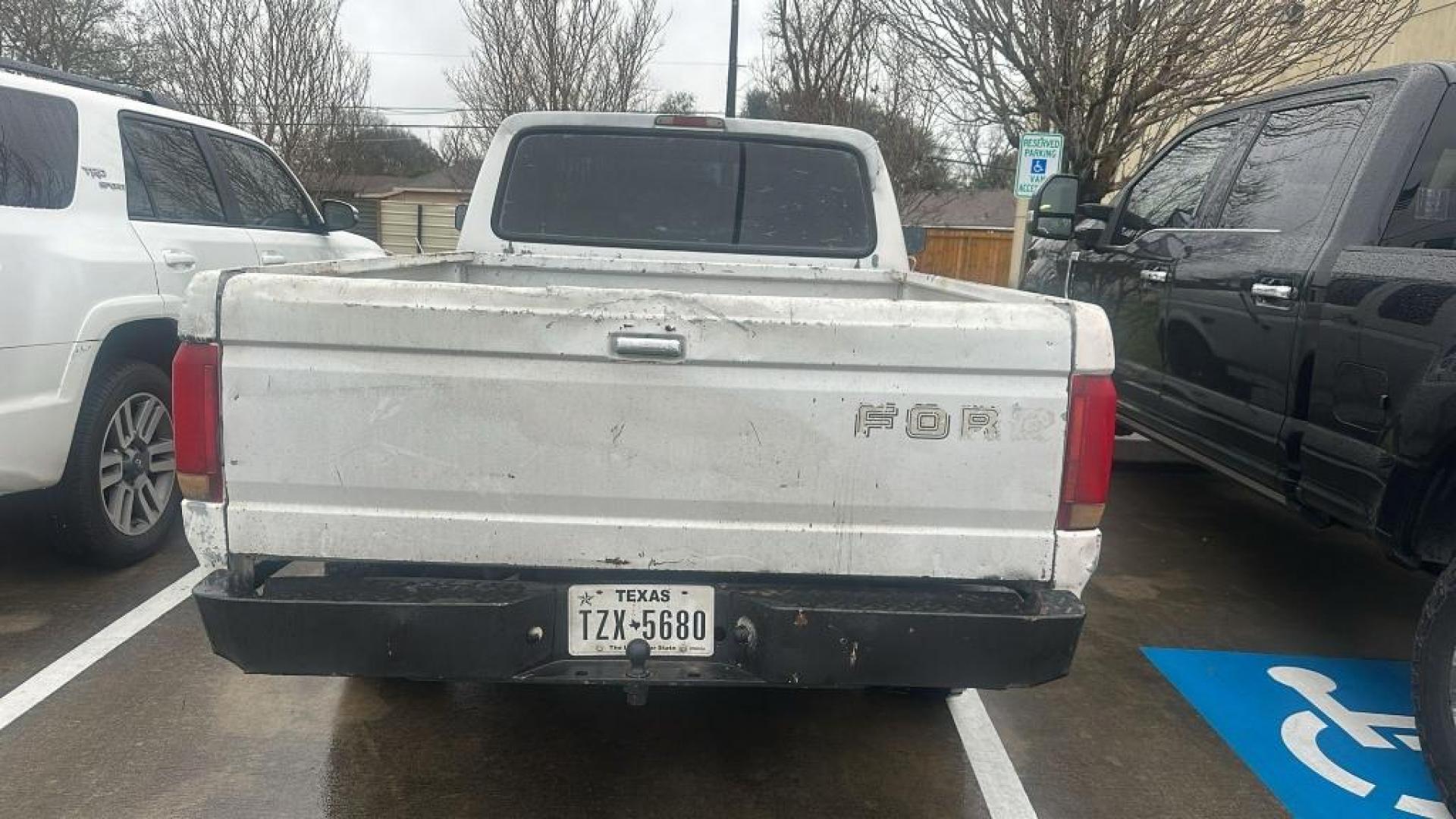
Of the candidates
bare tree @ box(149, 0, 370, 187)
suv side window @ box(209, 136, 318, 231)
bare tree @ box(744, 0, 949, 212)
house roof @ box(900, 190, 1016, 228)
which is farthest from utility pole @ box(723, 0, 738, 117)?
house roof @ box(900, 190, 1016, 228)

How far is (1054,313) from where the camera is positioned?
223cm

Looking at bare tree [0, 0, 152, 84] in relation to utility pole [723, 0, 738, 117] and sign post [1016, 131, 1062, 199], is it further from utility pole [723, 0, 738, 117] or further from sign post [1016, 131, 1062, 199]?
sign post [1016, 131, 1062, 199]

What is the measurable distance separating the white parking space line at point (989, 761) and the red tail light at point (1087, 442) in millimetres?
1048

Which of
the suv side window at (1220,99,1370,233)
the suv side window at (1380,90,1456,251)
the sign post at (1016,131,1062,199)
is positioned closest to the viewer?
the suv side window at (1380,90,1456,251)

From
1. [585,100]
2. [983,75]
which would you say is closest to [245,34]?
→ [585,100]

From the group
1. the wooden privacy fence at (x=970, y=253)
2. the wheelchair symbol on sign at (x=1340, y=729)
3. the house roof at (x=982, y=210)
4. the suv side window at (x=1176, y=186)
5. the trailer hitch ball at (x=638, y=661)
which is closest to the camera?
the trailer hitch ball at (x=638, y=661)

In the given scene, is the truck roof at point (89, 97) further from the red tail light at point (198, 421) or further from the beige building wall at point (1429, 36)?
the beige building wall at point (1429, 36)

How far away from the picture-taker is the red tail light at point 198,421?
2195 mm

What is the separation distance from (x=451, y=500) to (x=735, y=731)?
141 centimetres

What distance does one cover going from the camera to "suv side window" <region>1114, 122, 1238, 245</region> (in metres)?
4.78

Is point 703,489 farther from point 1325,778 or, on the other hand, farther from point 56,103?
point 56,103

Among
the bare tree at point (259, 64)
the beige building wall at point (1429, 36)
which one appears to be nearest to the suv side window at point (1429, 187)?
the beige building wall at point (1429, 36)

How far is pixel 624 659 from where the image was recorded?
2359mm

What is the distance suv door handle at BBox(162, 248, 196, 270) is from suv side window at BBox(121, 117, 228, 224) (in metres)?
0.18
